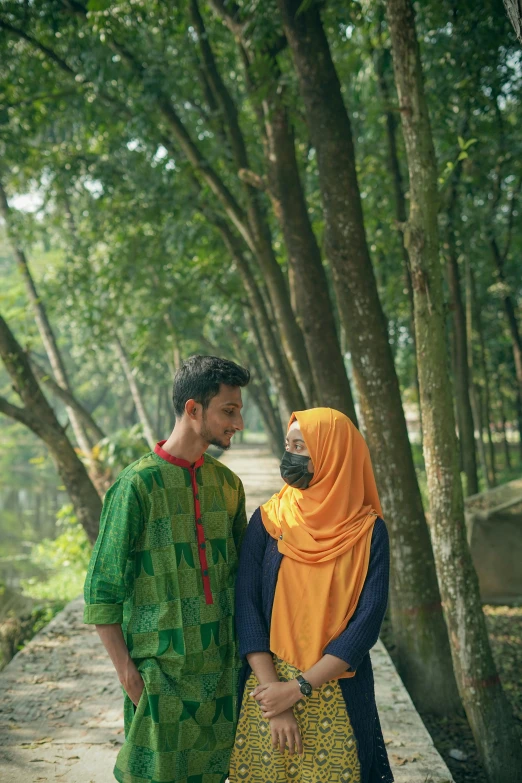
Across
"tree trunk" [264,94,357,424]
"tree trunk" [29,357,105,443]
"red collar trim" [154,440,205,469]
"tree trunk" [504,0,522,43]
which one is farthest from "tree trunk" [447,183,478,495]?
"red collar trim" [154,440,205,469]


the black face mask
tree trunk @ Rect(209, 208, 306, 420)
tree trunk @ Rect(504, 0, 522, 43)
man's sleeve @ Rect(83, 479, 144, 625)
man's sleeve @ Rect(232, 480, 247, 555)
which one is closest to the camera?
tree trunk @ Rect(504, 0, 522, 43)

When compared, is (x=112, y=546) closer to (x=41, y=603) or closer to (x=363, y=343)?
(x=363, y=343)

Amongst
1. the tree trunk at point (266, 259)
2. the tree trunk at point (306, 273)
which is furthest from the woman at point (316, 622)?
the tree trunk at point (266, 259)

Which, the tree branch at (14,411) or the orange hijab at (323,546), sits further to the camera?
the tree branch at (14,411)

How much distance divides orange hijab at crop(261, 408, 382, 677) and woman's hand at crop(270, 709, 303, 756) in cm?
18

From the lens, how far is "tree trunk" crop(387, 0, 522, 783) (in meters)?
4.09

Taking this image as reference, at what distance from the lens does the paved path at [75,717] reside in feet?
12.6

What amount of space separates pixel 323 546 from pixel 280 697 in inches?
21.0

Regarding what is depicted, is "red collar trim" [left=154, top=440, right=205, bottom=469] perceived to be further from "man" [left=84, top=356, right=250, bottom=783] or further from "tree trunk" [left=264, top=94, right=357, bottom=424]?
"tree trunk" [left=264, top=94, right=357, bottom=424]

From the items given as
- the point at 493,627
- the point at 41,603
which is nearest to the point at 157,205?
the point at 41,603

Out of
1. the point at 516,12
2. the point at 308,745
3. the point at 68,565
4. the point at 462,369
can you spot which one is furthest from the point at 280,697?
the point at 68,565

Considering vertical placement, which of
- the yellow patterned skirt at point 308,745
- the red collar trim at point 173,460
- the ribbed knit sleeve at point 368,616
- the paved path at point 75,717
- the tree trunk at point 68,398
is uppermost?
the tree trunk at point 68,398

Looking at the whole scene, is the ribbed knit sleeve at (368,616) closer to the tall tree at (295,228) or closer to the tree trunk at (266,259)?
the tall tree at (295,228)

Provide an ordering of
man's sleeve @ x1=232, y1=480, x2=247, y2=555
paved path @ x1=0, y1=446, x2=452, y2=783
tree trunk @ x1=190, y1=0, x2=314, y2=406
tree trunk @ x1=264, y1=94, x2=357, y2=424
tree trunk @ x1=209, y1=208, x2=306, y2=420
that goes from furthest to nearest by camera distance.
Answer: tree trunk @ x1=209, y1=208, x2=306, y2=420 → tree trunk @ x1=190, y1=0, x2=314, y2=406 → tree trunk @ x1=264, y1=94, x2=357, y2=424 → paved path @ x1=0, y1=446, x2=452, y2=783 → man's sleeve @ x1=232, y1=480, x2=247, y2=555
